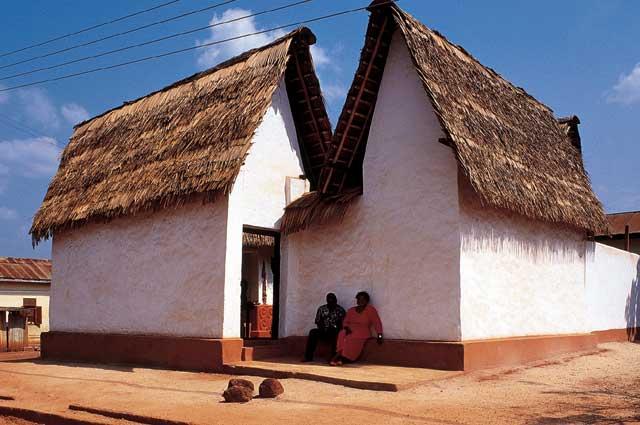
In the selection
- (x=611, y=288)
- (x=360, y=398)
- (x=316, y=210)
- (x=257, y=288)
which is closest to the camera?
(x=360, y=398)

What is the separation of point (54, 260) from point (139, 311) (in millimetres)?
3505

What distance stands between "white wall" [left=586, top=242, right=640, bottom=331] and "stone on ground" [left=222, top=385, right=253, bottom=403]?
9.04 m

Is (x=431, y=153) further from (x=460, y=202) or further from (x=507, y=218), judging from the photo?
(x=507, y=218)

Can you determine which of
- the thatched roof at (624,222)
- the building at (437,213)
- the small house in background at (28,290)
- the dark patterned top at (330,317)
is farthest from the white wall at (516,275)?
the small house in background at (28,290)

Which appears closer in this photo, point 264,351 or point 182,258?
point 264,351

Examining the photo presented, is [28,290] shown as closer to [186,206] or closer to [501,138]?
→ [186,206]

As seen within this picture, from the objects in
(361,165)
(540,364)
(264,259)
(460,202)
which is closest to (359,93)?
(361,165)

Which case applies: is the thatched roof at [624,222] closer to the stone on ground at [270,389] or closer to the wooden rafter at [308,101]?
the wooden rafter at [308,101]

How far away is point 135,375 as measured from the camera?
1038cm

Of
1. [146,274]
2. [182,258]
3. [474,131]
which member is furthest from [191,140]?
[474,131]

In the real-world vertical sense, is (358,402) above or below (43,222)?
below

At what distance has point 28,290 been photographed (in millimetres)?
23891

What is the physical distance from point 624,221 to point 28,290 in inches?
859

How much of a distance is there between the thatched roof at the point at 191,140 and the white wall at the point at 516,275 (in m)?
3.68
